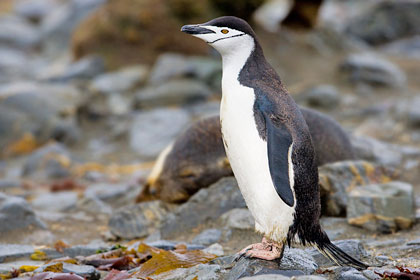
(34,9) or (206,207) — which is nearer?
(206,207)

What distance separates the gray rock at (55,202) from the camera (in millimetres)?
7164

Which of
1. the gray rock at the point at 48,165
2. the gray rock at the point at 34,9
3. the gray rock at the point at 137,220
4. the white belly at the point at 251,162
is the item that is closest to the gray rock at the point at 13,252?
the gray rock at the point at 137,220

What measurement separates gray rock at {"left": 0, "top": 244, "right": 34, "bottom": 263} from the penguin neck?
219 centimetres

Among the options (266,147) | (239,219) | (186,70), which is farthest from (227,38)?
(186,70)

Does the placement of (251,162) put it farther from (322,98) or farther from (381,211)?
(322,98)

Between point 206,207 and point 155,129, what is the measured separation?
5798mm

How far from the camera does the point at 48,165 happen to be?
32.7 feet

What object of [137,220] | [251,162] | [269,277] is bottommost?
[137,220]

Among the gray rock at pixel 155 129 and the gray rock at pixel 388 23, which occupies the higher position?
the gray rock at pixel 388 23

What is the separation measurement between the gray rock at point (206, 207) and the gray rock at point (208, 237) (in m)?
0.29

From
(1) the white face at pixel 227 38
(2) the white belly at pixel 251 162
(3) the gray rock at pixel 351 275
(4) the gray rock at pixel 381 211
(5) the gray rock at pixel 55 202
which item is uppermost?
(1) the white face at pixel 227 38

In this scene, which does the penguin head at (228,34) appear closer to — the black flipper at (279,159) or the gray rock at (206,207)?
the black flipper at (279,159)

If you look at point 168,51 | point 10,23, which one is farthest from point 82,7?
point 168,51

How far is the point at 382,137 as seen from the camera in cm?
966
